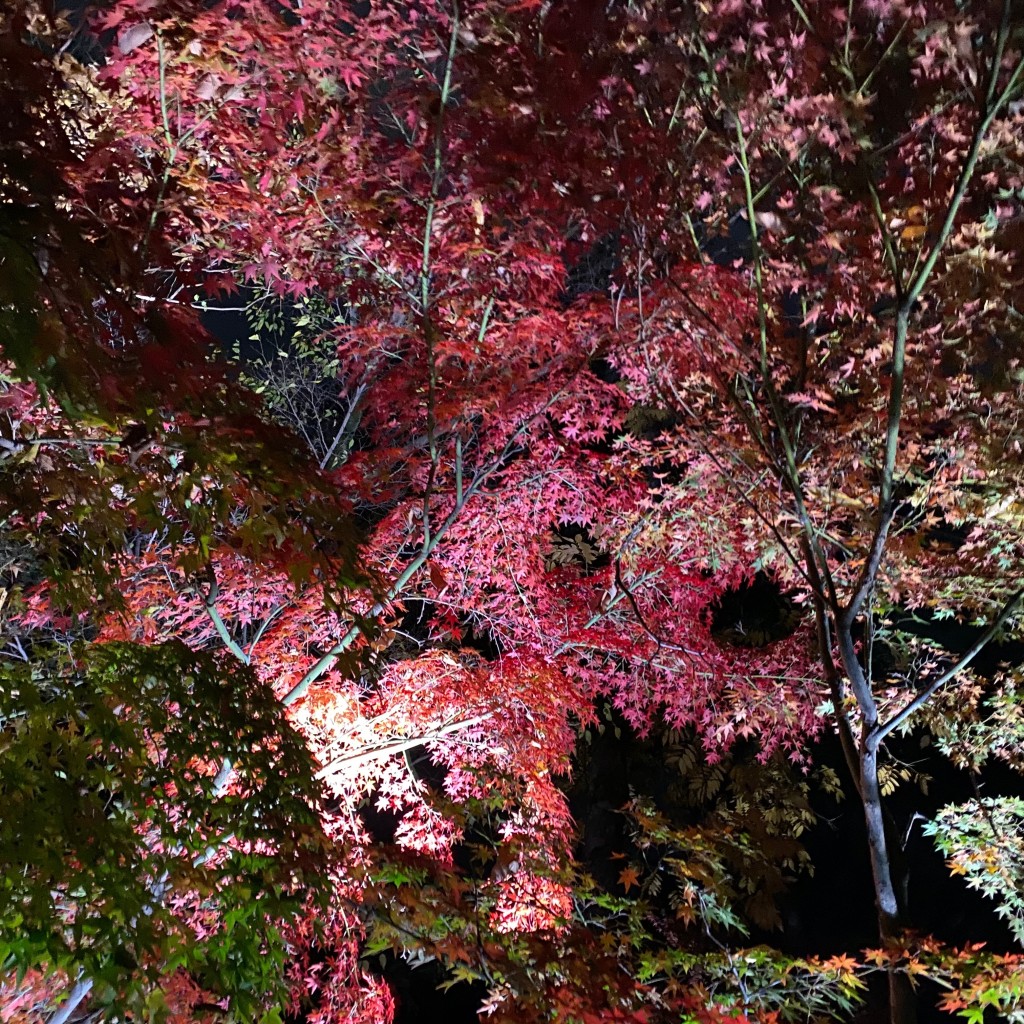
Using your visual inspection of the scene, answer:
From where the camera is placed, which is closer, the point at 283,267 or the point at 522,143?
the point at 522,143

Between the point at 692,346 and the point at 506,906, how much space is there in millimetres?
4021

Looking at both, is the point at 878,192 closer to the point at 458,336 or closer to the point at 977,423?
the point at 977,423

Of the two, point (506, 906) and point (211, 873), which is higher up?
point (211, 873)

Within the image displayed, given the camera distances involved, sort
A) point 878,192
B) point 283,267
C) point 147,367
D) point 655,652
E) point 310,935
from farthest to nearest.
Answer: point 655,652, point 310,935, point 283,267, point 878,192, point 147,367

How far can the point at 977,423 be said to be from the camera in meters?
3.72

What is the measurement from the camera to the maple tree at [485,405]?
2264 millimetres

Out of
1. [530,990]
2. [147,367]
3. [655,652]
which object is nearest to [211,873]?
[530,990]

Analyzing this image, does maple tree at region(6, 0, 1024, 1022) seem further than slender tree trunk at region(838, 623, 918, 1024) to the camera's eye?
No

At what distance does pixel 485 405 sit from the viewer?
4.50 m

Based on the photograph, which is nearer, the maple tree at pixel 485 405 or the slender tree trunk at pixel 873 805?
the maple tree at pixel 485 405

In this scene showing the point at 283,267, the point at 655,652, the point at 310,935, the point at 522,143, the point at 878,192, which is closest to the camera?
the point at 878,192

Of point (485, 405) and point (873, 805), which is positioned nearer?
point (873, 805)

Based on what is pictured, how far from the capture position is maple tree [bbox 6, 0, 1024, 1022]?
7.43ft

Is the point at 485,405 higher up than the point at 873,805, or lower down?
higher up
